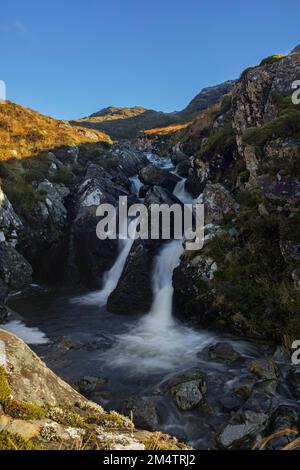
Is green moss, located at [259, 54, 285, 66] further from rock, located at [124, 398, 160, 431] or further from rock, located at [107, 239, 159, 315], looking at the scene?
rock, located at [124, 398, 160, 431]

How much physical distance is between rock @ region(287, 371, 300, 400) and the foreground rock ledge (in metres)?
7.63

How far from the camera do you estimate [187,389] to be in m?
12.8

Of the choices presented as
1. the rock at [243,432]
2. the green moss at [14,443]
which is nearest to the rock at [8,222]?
the rock at [243,432]

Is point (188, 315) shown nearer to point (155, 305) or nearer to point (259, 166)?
point (155, 305)

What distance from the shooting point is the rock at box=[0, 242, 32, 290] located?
2741 cm

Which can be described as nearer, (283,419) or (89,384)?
(283,419)

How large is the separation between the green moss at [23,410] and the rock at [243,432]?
628cm

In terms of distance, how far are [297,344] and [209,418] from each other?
5.58 m

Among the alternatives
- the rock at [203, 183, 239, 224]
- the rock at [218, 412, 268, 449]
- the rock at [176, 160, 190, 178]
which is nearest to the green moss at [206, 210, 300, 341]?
the rock at [203, 183, 239, 224]

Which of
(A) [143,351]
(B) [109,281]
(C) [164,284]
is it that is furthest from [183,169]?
(A) [143,351]

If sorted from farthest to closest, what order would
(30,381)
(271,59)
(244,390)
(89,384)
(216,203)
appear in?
(271,59) → (216,203) → (89,384) → (244,390) → (30,381)

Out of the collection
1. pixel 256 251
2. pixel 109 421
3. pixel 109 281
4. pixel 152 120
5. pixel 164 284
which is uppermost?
pixel 152 120

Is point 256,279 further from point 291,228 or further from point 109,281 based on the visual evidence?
point 109,281

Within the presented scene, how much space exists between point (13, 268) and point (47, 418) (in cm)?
2407
